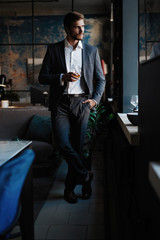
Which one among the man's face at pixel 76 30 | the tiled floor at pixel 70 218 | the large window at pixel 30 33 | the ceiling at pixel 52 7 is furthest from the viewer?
the large window at pixel 30 33

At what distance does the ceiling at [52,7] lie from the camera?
890 centimetres

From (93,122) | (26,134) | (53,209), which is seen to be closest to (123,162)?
(53,209)

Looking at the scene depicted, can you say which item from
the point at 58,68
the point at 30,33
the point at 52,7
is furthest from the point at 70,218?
the point at 52,7

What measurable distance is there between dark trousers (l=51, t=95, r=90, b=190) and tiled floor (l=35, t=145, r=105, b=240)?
22 cm

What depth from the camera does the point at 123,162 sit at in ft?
6.75

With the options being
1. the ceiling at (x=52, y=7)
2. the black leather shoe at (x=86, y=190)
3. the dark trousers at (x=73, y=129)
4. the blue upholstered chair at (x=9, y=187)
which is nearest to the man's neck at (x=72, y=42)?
the dark trousers at (x=73, y=129)

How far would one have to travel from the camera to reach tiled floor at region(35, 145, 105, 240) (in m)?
2.26

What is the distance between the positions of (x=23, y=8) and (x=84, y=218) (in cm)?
830

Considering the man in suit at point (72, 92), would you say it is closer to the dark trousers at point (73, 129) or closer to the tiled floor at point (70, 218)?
the dark trousers at point (73, 129)

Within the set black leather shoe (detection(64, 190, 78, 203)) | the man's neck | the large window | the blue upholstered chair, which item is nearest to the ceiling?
the large window

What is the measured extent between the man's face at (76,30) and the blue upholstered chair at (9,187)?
6.55 feet

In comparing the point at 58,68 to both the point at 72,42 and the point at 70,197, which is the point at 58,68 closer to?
the point at 72,42

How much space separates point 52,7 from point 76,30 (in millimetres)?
6944

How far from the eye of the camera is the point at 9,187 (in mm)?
948
